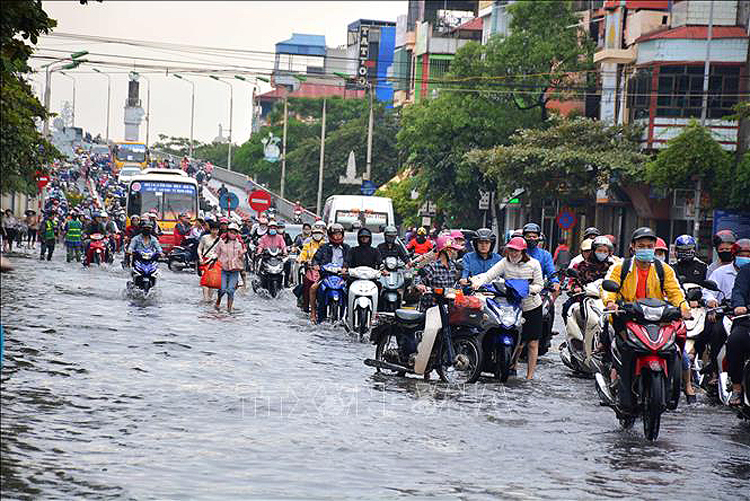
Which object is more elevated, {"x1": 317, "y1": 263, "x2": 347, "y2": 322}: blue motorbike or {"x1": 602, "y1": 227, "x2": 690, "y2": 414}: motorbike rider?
{"x1": 602, "y1": 227, "x2": 690, "y2": 414}: motorbike rider

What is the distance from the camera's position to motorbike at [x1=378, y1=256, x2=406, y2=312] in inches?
811

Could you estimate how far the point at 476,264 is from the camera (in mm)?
16203

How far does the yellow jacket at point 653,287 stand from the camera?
12.2 meters

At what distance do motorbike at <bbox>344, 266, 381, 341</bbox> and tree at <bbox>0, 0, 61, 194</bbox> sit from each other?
17.4ft

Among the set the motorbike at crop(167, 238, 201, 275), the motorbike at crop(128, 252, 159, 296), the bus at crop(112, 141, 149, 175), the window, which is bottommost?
the motorbike at crop(167, 238, 201, 275)

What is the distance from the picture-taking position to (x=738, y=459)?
11211 mm

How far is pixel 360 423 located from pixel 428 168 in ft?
164

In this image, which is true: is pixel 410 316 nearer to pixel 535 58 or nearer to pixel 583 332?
pixel 583 332

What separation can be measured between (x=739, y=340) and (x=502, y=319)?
9.36ft

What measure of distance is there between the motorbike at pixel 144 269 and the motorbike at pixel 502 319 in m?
11.8

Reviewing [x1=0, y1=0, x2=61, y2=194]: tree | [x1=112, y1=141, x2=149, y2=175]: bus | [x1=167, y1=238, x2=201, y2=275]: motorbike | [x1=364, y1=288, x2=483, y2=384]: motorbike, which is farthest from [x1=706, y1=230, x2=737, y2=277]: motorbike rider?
[x1=112, y1=141, x2=149, y2=175]: bus

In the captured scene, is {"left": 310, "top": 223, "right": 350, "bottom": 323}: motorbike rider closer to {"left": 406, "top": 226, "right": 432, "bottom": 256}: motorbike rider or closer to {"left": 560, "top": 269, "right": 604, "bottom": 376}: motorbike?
{"left": 560, "top": 269, "right": 604, "bottom": 376}: motorbike

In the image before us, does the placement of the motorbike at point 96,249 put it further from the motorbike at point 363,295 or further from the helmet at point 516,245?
the helmet at point 516,245

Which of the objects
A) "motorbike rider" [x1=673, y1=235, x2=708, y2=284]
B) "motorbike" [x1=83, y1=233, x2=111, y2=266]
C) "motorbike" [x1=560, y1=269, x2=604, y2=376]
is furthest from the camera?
"motorbike" [x1=83, y1=233, x2=111, y2=266]
